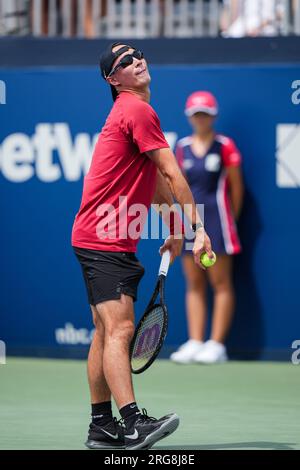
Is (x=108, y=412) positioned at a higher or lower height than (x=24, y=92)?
lower

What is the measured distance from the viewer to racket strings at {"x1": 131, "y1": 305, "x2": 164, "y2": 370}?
6.37 metres

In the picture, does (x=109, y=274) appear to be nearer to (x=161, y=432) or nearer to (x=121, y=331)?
(x=121, y=331)

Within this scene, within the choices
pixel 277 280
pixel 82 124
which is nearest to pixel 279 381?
pixel 277 280

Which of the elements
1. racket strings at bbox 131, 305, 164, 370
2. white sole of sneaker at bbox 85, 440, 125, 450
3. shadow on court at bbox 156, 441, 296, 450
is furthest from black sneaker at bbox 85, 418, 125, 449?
racket strings at bbox 131, 305, 164, 370

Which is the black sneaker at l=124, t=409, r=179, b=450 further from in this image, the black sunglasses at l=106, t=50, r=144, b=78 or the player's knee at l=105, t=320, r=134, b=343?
the black sunglasses at l=106, t=50, r=144, b=78

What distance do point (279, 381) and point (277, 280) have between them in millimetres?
1170

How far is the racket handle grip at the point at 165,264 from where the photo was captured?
6.45 meters

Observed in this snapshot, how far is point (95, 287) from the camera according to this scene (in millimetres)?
6398

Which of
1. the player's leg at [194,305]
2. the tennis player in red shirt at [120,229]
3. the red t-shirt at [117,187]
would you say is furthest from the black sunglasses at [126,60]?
the player's leg at [194,305]

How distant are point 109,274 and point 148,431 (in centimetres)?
85

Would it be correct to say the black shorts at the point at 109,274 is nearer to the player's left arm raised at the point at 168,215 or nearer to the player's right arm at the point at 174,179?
the player's left arm raised at the point at 168,215

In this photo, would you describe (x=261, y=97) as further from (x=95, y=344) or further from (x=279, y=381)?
(x=95, y=344)

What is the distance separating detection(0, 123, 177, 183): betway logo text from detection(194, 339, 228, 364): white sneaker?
175 cm

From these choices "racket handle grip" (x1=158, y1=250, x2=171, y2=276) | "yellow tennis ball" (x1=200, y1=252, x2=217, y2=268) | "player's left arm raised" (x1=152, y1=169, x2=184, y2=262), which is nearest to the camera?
"yellow tennis ball" (x1=200, y1=252, x2=217, y2=268)
